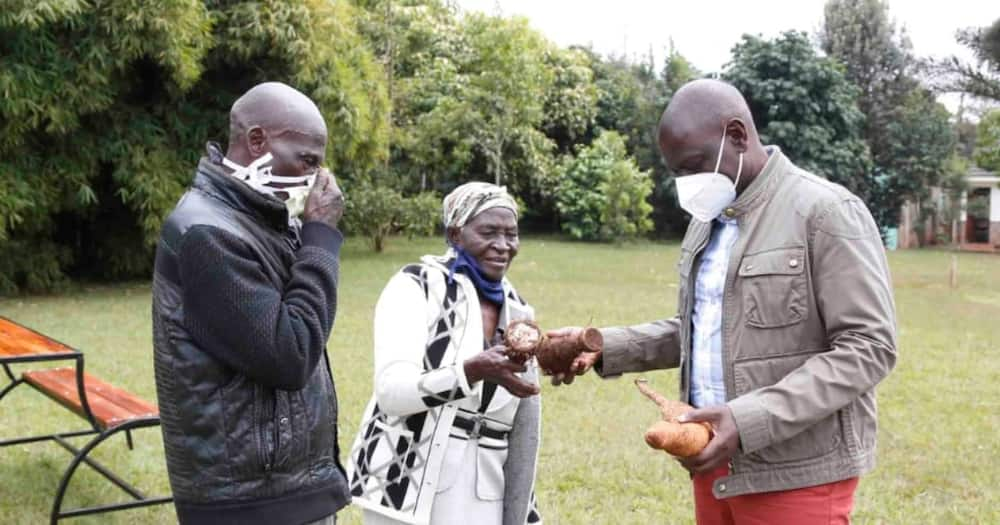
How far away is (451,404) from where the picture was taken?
10.3ft

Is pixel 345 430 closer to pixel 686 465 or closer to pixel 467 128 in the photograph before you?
pixel 686 465

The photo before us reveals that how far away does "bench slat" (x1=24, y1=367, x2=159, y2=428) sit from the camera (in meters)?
5.01

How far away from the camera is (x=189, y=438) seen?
95.3 inches

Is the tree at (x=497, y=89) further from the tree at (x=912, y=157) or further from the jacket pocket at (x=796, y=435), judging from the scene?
the jacket pocket at (x=796, y=435)

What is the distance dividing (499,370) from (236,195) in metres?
0.90

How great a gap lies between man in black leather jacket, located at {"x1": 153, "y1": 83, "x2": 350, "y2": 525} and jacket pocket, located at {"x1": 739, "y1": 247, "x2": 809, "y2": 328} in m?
1.05

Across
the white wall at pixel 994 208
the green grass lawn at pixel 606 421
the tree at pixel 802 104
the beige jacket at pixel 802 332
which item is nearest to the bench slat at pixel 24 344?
the green grass lawn at pixel 606 421

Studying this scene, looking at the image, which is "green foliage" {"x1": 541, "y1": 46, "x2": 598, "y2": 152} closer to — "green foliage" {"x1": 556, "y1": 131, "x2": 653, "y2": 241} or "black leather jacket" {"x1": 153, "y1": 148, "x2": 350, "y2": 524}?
"green foliage" {"x1": 556, "y1": 131, "x2": 653, "y2": 241}

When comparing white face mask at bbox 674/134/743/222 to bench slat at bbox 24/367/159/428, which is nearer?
white face mask at bbox 674/134/743/222

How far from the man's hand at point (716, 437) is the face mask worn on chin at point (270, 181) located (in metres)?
1.08

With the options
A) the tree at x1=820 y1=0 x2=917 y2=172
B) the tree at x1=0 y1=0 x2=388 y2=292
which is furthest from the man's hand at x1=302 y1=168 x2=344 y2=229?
the tree at x1=820 y1=0 x2=917 y2=172

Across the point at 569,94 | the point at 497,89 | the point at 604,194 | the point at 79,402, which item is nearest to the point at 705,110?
the point at 79,402

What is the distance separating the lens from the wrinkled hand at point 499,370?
2.89 metres

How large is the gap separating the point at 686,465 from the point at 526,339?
0.61 metres
